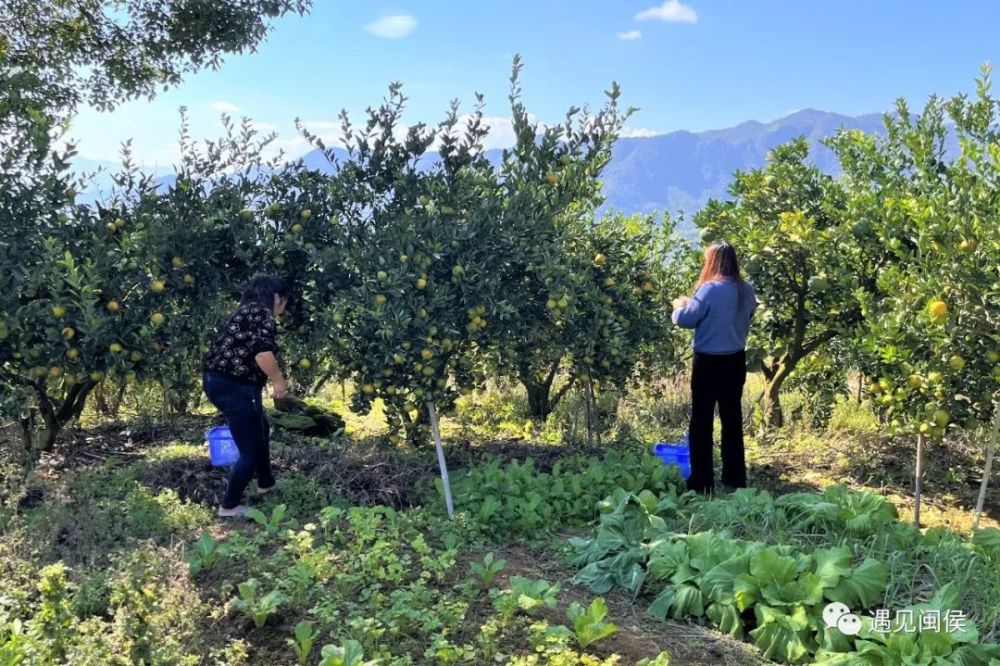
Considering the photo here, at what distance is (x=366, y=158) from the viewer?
533 cm

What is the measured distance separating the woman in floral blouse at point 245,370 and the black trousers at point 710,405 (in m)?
2.66

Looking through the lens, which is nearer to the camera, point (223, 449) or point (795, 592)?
point (795, 592)

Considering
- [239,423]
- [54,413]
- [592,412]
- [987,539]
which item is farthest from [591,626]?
[54,413]

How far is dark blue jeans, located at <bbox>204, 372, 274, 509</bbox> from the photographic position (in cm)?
441

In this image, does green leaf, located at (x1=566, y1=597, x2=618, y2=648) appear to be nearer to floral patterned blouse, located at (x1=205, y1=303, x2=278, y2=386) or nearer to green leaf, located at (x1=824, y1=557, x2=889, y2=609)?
green leaf, located at (x1=824, y1=557, x2=889, y2=609)

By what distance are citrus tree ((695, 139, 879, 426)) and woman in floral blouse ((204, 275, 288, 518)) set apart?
3.80m

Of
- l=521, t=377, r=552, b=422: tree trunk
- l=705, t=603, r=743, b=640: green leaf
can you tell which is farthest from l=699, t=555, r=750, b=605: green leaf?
l=521, t=377, r=552, b=422: tree trunk

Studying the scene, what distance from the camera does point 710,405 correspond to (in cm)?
493

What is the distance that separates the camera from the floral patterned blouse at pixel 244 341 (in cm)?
439

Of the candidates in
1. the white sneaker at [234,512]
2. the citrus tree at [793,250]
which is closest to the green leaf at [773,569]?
the white sneaker at [234,512]

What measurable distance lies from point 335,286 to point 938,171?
4.09m

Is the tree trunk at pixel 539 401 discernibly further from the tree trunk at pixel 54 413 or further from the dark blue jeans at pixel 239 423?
the tree trunk at pixel 54 413

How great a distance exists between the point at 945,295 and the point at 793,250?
1.86 meters

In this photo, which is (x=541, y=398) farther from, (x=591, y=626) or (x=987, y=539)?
(x=591, y=626)
